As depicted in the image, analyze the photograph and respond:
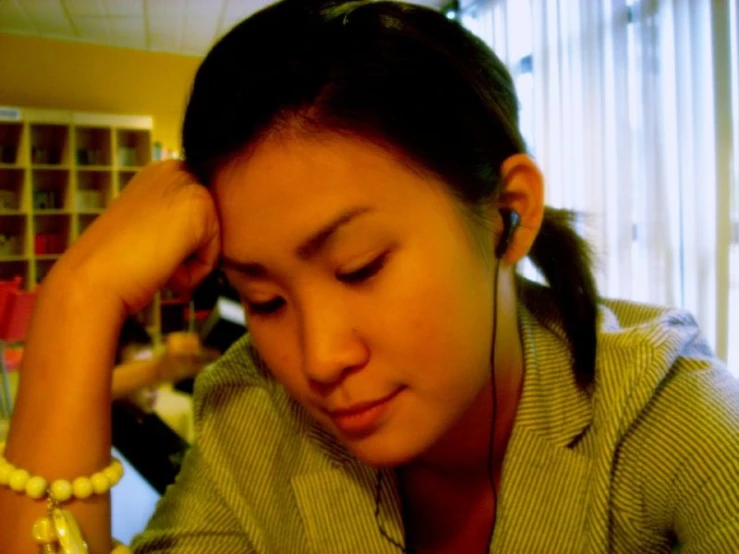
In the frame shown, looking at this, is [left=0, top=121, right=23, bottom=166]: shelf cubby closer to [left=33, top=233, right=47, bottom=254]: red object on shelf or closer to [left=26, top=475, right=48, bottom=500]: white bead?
[left=33, top=233, right=47, bottom=254]: red object on shelf

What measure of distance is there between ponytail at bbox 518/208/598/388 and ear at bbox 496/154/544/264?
9cm

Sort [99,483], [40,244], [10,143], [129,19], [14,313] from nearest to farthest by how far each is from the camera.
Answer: [99,483], [14,313], [129,19], [10,143], [40,244]

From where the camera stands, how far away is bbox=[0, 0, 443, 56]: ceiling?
177 inches

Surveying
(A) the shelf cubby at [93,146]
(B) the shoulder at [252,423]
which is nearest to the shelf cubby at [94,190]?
(A) the shelf cubby at [93,146]

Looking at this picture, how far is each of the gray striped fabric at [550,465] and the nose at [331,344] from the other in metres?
0.31

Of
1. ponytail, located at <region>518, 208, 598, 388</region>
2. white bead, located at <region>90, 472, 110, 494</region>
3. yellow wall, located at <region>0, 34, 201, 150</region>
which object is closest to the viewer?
white bead, located at <region>90, 472, 110, 494</region>

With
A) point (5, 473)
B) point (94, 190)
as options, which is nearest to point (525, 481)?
point (5, 473)

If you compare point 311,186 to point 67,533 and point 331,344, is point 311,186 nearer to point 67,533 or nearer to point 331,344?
point 331,344

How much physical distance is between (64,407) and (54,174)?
5.76m

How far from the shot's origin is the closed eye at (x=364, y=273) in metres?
0.62

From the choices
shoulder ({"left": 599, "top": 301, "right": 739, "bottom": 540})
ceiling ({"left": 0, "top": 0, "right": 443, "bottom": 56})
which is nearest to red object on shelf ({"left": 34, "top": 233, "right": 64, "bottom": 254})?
ceiling ({"left": 0, "top": 0, "right": 443, "bottom": 56})

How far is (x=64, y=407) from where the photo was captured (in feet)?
2.30

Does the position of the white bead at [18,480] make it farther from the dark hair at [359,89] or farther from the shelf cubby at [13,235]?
the shelf cubby at [13,235]

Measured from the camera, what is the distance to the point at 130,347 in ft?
5.48
